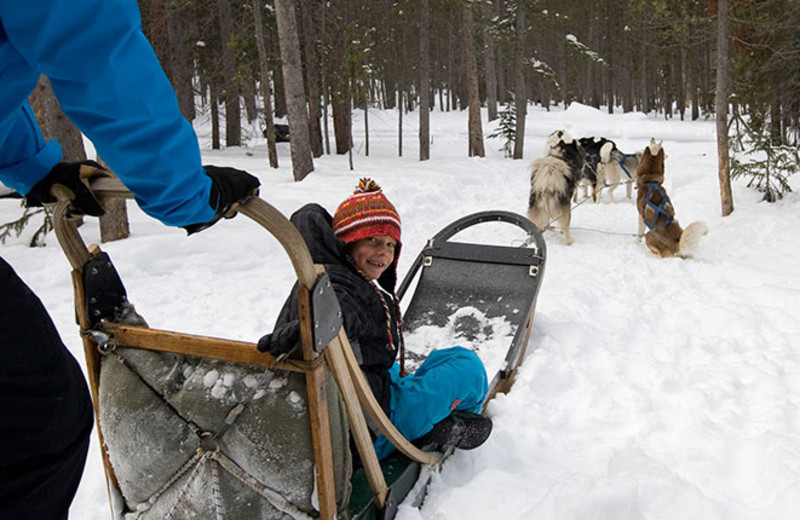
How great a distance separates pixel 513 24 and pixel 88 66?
1683cm

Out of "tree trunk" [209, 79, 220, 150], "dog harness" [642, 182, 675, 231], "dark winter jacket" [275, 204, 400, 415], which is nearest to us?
"dark winter jacket" [275, 204, 400, 415]

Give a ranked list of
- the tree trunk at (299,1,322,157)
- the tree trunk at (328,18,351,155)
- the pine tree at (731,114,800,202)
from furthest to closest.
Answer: the tree trunk at (328,18,351,155) → the tree trunk at (299,1,322,157) → the pine tree at (731,114,800,202)

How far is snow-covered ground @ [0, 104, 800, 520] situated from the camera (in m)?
2.48

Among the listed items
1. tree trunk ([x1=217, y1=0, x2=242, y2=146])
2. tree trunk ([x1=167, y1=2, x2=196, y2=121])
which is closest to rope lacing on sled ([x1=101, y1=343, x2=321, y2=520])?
tree trunk ([x1=217, y1=0, x2=242, y2=146])

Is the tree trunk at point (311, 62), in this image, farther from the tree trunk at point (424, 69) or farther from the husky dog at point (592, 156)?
the husky dog at point (592, 156)

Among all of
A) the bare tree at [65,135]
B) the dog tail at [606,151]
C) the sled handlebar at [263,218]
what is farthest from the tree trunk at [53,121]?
the dog tail at [606,151]

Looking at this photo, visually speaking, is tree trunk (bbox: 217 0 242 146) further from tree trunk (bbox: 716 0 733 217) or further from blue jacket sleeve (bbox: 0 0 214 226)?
blue jacket sleeve (bbox: 0 0 214 226)

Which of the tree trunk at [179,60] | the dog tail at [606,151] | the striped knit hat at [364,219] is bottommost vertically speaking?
the striped knit hat at [364,219]

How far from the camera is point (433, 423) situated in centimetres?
253

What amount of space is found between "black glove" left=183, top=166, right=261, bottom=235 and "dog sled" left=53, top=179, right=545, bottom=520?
0.49 feet

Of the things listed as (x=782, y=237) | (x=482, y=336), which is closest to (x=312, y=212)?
(x=482, y=336)

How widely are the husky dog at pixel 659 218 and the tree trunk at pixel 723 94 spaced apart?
1382mm

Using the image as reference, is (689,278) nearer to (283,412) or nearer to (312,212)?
(312,212)

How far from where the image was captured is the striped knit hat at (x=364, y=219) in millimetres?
2363
